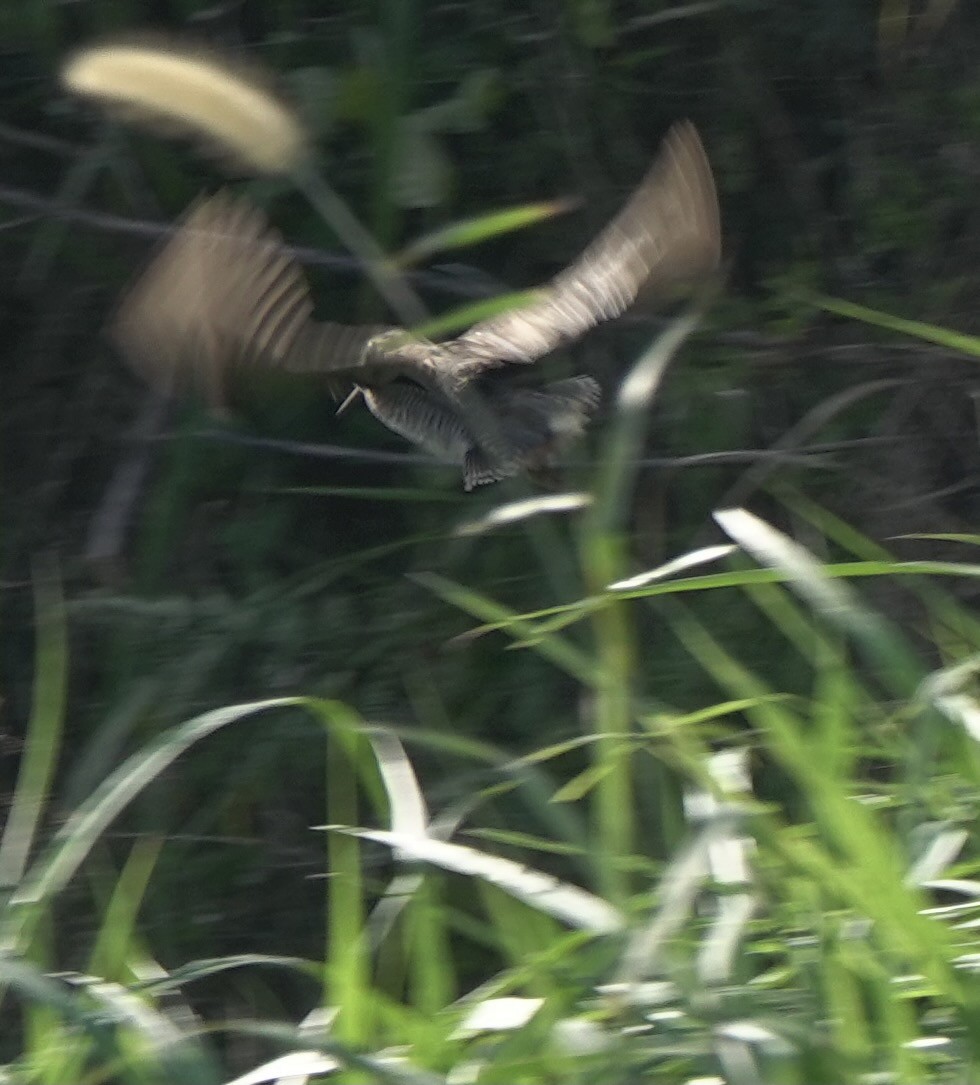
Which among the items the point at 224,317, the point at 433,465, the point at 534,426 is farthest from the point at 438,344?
the point at 433,465

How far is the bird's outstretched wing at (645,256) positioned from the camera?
2.09 metres

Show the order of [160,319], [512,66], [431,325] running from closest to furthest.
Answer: [431,325]
[160,319]
[512,66]

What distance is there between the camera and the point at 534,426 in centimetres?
200

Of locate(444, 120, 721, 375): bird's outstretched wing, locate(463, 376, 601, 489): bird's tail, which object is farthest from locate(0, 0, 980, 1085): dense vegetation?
locate(444, 120, 721, 375): bird's outstretched wing

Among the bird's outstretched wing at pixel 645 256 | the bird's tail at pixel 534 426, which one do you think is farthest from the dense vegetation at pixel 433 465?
the bird's outstretched wing at pixel 645 256

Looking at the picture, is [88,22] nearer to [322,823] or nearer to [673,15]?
[673,15]

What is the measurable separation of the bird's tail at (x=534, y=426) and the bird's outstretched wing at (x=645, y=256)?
0.06 metres

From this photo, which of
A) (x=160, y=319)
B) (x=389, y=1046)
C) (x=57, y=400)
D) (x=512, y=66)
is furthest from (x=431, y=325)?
(x=57, y=400)

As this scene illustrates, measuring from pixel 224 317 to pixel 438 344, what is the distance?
27cm

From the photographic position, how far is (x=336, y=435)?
Result: 2568 millimetres

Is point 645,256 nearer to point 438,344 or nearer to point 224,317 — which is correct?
point 438,344

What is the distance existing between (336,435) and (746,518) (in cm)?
109

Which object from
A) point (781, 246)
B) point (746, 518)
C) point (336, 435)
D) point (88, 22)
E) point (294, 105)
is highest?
point (88, 22)

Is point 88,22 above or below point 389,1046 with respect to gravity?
above
